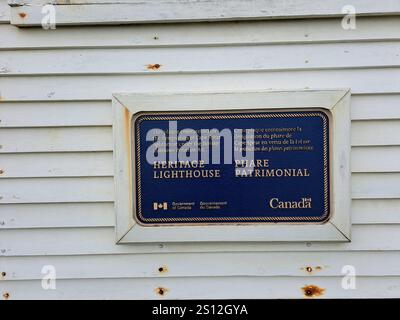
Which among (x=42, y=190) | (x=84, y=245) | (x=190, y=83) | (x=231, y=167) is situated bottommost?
(x=84, y=245)

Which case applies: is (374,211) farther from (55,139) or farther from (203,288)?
(55,139)

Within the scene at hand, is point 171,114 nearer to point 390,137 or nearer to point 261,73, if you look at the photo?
point 261,73

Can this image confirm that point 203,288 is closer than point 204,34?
No

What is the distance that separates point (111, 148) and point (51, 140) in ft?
1.11

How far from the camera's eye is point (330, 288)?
2643 mm

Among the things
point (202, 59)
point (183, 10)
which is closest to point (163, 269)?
point (202, 59)

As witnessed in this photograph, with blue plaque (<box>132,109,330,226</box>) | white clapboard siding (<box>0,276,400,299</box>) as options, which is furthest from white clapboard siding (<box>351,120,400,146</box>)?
white clapboard siding (<box>0,276,400,299</box>)

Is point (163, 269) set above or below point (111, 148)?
below

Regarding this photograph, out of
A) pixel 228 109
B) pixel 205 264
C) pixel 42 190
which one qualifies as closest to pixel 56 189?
pixel 42 190

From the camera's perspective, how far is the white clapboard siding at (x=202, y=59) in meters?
2.54

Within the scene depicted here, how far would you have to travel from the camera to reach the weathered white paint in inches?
100

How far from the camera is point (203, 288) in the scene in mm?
2678

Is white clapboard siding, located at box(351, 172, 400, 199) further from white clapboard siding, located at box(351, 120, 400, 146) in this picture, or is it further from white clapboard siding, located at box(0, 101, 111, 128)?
white clapboard siding, located at box(0, 101, 111, 128)
